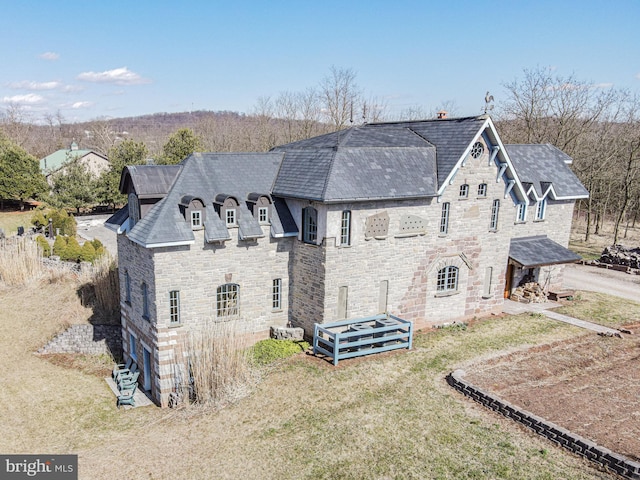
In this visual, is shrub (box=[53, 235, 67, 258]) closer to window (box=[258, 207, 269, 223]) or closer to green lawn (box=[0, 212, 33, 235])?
green lawn (box=[0, 212, 33, 235])

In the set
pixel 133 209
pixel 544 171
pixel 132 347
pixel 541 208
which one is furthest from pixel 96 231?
pixel 544 171

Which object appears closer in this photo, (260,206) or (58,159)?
(260,206)

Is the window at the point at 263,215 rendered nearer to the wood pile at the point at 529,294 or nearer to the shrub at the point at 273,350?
the shrub at the point at 273,350

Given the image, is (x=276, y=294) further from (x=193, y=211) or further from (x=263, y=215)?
(x=193, y=211)

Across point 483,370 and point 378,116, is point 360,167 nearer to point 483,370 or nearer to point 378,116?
point 483,370

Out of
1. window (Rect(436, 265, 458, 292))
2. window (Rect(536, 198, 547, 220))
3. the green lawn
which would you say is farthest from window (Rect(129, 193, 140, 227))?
the green lawn

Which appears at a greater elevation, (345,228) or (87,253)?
(345,228)

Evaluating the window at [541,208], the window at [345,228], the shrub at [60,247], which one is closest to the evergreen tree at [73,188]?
the shrub at [60,247]
